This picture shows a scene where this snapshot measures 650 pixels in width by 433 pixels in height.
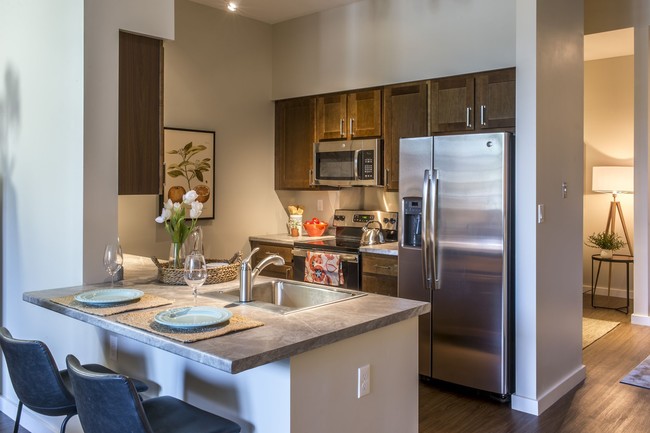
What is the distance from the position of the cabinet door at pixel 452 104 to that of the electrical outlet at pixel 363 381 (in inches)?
95.6

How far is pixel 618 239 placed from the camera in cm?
688

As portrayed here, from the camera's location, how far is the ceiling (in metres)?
4.89

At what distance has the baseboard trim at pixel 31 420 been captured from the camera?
118 inches

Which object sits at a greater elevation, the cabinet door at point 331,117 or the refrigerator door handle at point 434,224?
the cabinet door at point 331,117

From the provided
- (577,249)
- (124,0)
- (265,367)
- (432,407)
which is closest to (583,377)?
(577,249)

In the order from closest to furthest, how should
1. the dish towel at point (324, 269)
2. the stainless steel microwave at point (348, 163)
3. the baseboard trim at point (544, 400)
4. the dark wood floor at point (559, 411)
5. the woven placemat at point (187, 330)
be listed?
1. the woven placemat at point (187, 330)
2. the dark wood floor at point (559, 411)
3. the baseboard trim at point (544, 400)
4. the dish towel at point (324, 269)
5. the stainless steel microwave at point (348, 163)

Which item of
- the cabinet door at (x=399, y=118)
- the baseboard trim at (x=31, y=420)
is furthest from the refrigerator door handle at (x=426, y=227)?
the baseboard trim at (x=31, y=420)

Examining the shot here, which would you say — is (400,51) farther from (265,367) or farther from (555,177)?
(265,367)

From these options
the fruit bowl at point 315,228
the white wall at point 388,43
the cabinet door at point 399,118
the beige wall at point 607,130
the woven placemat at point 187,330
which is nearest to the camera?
the woven placemat at point 187,330

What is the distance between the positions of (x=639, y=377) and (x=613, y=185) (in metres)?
3.00

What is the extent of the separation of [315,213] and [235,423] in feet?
12.2

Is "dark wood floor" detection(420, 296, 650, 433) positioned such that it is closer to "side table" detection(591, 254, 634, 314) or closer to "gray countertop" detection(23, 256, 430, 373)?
"gray countertop" detection(23, 256, 430, 373)

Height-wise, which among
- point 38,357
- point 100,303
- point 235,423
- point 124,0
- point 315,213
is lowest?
point 235,423

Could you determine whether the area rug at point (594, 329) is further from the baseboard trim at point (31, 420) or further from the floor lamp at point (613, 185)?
the baseboard trim at point (31, 420)
